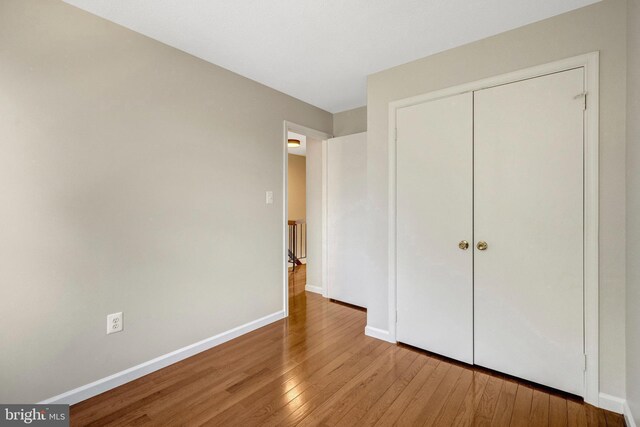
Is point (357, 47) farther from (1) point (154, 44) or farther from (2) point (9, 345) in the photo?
(2) point (9, 345)

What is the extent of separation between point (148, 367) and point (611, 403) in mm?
2949

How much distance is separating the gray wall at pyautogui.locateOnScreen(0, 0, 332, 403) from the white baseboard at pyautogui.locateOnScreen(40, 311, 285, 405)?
4cm

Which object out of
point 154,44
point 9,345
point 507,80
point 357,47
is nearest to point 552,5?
point 507,80

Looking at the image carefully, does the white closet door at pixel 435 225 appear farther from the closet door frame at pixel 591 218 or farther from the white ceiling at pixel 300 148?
the white ceiling at pixel 300 148

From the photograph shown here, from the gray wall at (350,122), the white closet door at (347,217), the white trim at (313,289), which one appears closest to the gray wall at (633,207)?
the white closet door at (347,217)

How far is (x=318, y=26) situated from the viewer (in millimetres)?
1970

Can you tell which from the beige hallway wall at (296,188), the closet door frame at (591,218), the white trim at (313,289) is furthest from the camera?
the beige hallway wall at (296,188)

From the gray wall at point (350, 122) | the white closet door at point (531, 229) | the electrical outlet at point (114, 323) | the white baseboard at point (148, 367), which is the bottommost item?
the white baseboard at point (148, 367)

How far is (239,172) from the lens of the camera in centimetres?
269

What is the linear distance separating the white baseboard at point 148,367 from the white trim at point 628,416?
258 centimetres

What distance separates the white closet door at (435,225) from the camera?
217cm

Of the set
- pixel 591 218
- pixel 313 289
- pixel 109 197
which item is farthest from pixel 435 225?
pixel 109 197

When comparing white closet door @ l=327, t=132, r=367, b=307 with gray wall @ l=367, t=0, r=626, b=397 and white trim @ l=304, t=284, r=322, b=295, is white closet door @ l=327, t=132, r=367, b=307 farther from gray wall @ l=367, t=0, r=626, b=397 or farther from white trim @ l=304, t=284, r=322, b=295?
gray wall @ l=367, t=0, r=626, b=397

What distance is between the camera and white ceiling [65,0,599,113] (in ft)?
5.75
